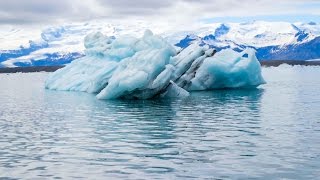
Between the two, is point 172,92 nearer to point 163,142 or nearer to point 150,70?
point 150,70

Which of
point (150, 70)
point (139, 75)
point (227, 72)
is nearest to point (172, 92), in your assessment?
point (150, 70)

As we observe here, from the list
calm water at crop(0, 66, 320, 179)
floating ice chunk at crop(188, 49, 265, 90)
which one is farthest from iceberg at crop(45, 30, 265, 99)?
calm water at crop(0, 66, 320, 179)

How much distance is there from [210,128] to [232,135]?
2.46 meters

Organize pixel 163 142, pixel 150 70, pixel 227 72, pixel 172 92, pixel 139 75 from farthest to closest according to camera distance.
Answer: pixel 227 72 < pixel 172 92 < pixel 150 70 < pixel 139 75 < pixel 163 142

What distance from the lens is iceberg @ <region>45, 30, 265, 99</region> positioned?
127 ft

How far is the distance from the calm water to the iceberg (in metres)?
4.73

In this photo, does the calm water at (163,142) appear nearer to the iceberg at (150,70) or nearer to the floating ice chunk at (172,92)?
the iceberg at (150,70)

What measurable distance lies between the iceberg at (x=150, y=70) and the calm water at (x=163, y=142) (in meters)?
4.73

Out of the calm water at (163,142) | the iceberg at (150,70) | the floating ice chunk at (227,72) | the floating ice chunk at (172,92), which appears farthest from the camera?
the floating ice chunk at (227,72)

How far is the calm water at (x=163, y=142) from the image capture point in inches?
591

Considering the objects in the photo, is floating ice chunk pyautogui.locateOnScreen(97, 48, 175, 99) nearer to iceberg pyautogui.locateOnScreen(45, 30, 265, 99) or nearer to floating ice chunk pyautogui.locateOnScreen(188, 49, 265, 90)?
iceberg pyautogui.locateOnScreen(45, 30, 265, 99)

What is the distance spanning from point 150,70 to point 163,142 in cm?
1842

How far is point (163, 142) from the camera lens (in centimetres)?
1998

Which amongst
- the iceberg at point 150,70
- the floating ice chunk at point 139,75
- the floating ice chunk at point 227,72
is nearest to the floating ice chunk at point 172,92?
the iceberg at point 150,70
